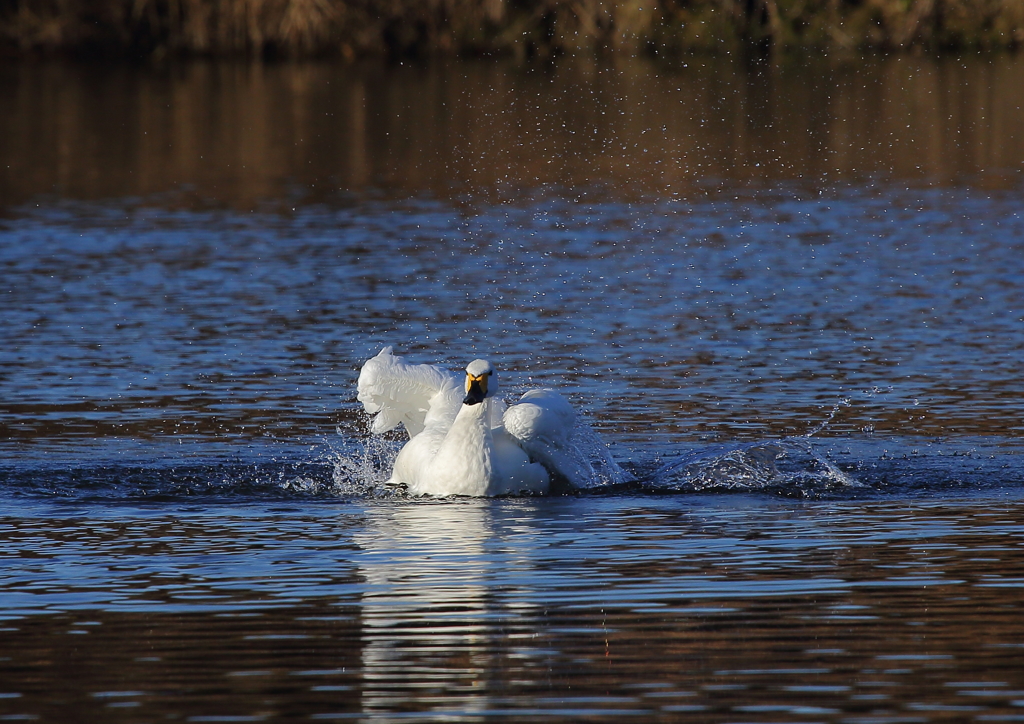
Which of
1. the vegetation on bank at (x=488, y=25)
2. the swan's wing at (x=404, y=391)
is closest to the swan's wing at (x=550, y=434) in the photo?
the swan's wing at (x=404, y=391)

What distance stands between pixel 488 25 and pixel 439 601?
133 feet

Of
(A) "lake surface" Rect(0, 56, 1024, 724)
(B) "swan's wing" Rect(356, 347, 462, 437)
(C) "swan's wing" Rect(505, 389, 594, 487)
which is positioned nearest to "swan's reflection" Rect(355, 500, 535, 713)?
(A) "lake surface" Rect(0, 56, 1024, 724)

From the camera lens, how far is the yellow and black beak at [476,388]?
448 inches

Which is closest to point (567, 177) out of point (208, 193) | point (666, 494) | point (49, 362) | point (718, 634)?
point (208, 193)

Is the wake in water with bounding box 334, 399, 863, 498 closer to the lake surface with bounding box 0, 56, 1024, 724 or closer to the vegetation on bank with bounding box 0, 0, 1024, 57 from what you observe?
the lake surface with bounding box 0, 56, 1024, 724

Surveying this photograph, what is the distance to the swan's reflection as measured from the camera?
7141 mm

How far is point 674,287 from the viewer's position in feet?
63.0

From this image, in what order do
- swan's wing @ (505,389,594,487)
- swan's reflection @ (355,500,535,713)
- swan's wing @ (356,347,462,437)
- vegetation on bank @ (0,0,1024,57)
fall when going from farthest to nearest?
vegetation on bank @ (0,0,1024,57)
swan's wing @ (356,347,462,437)
swan's wing @ (505,389,594,487)
swan's reflection @ (355,500,535,713)

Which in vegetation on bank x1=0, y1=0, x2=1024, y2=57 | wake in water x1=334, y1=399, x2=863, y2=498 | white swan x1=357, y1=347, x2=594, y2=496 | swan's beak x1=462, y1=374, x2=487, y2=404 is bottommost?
wake in water x1=334, y1=399, x2=863, y2=498

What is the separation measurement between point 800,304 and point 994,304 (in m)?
1.72

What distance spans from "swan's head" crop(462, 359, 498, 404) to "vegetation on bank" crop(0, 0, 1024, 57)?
35.2 meters

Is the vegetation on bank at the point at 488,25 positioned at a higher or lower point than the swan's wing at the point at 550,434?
higher

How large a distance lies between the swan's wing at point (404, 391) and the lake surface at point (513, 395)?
32cm

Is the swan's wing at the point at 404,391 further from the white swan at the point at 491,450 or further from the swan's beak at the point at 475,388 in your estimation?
the swan's beak at the point at 475,388
